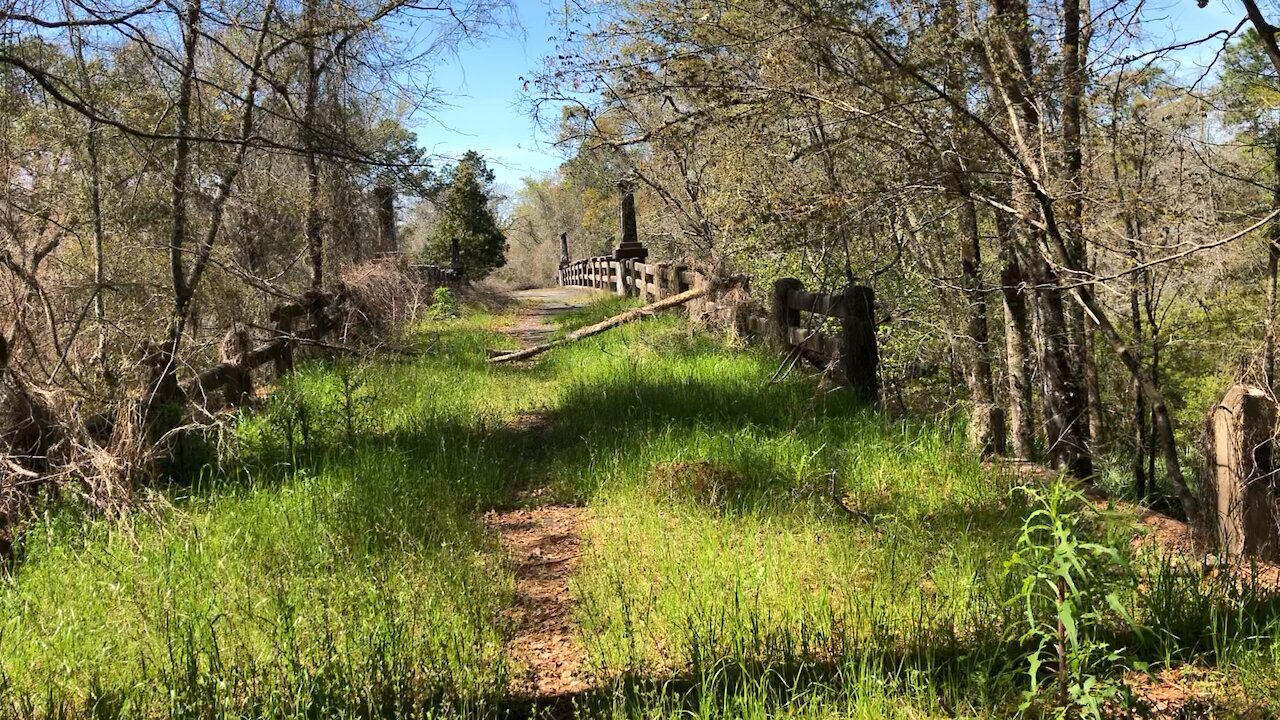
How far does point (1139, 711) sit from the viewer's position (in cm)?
241

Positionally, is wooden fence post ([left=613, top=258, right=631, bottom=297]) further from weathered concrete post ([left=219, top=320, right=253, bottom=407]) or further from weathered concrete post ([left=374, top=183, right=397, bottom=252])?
weathered concrete post ([left=219, top=320, right=253, bottom=407])

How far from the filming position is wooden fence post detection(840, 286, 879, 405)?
6.52m

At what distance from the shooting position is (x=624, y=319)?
12.8 m

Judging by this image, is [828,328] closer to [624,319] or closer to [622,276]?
[624,319]

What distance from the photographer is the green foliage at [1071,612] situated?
2.29 metres

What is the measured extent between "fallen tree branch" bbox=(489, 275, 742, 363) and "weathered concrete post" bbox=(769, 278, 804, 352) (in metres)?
1.77

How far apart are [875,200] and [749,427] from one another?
2.03 meters

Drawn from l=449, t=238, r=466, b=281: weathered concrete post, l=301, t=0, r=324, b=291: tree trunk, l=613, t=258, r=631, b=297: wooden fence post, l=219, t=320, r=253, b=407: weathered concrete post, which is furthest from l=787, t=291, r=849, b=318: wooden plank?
l=449, t=238, r=466, b=281: weathered concrete post

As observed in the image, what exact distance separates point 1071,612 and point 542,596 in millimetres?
2167

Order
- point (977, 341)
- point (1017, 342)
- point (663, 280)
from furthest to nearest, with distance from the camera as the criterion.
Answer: point (663, 280) → point (977, 341) → point (1017, 342)

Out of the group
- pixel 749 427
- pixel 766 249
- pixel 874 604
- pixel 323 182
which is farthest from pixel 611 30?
pixel 874 604

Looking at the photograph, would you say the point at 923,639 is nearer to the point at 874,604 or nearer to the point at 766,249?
the point at 874,604

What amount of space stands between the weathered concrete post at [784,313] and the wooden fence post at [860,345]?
1520 mm

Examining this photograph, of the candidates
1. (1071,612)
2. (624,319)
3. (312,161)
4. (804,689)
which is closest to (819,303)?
(804,689)
